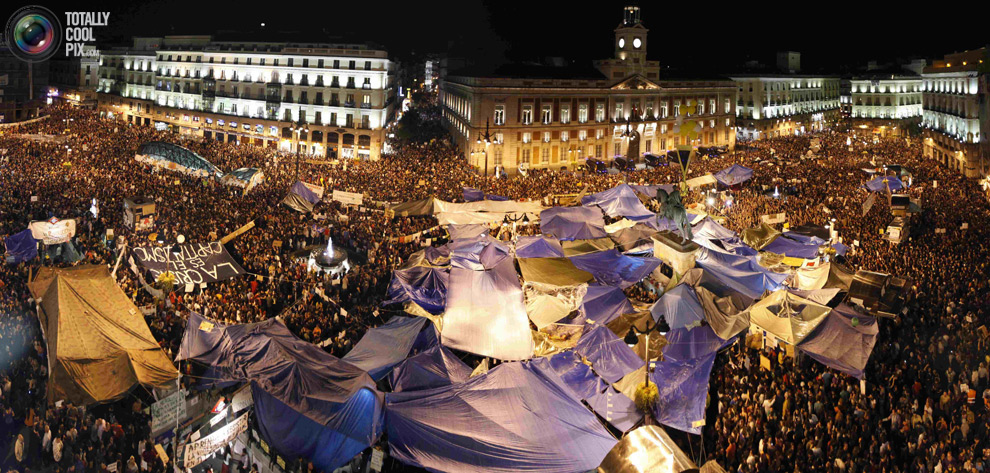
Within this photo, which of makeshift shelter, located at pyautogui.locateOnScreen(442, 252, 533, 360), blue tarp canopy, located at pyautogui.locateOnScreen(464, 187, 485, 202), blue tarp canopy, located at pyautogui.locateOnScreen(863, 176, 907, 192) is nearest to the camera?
makeshift shelter, located at pyautogui.locateOnScreen(442, 252, 533, 360)

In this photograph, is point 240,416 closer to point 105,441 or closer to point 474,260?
point 105,441

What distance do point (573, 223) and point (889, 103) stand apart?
87343 mm

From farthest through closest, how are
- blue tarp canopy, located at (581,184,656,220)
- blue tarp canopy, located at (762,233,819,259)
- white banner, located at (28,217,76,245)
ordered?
1. blue tarp canopy, located at (581,184,656,220)
2. blue tarp canopy, located at (762,233,819,259)
3. white banner, located at (28,217,76,245)

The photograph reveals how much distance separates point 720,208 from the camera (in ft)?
117

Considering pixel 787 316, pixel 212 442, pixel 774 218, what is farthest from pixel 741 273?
pixel 212 442

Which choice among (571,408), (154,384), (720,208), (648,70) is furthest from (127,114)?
(571,408)

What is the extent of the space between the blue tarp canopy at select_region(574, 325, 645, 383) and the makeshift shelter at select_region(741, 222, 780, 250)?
11.2 metres

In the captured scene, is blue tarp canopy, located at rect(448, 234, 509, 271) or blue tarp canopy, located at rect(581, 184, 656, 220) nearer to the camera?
blue tarp canopy, located at rect(448, 234, 509, 271)

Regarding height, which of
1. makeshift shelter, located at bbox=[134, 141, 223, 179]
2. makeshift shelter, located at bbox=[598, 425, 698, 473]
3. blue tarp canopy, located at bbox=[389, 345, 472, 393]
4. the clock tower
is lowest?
blue tarp canopy, located at bbox=[389, 345, 472, 393]

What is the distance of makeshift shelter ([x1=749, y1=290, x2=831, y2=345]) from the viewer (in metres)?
16.6

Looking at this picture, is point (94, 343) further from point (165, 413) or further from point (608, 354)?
point (608, 354)

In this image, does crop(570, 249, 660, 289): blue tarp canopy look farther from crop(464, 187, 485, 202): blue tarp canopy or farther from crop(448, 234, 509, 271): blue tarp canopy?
crop(464, 187, 485, 202): blue tarp canopy

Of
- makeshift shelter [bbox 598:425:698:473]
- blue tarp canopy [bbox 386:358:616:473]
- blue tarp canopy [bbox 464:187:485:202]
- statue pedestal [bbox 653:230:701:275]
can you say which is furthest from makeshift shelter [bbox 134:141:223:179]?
makeshift shelter [bbox 598:425:698:473]

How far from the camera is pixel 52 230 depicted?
21.4m
